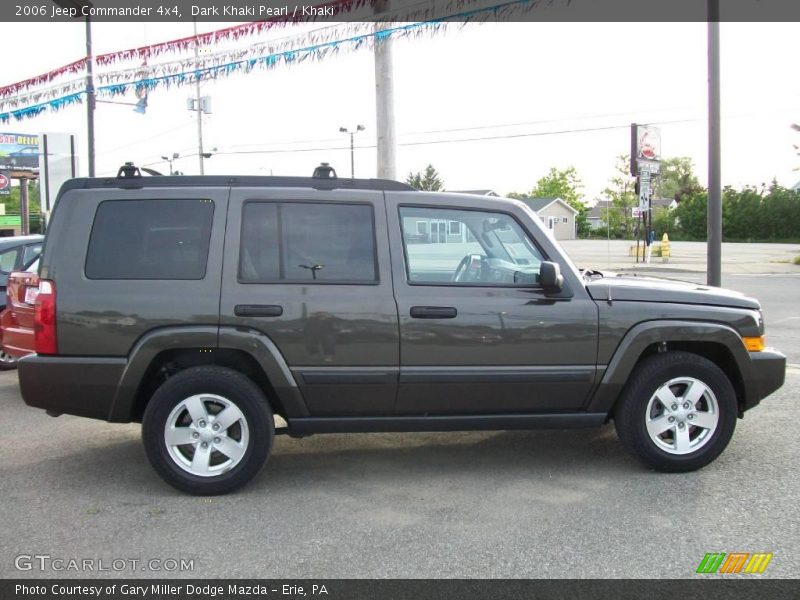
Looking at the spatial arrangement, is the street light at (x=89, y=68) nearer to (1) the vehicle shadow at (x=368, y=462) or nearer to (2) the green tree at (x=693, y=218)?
(1) the vehicle shadow at (x=368, y=462)

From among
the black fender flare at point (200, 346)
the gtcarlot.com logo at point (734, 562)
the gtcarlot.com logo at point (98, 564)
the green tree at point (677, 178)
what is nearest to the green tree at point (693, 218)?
the green tree at point (677, 178)

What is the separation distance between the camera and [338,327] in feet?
14.1

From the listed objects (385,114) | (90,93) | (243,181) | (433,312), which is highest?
(90,93)

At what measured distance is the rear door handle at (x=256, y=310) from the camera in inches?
167

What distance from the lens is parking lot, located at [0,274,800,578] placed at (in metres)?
3.45

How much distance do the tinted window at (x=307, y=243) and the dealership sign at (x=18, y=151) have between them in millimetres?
55253

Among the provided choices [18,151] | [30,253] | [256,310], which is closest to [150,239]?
[256,310]

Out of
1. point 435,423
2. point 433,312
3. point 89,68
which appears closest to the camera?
point 433,312

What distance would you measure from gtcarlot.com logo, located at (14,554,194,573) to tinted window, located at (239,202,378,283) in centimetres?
167

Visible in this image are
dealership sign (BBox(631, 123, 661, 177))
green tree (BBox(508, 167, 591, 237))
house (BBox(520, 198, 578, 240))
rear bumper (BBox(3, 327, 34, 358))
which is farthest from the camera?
green tree (BBox(508, 167, 591, 237))

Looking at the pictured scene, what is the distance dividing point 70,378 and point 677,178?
116683mm

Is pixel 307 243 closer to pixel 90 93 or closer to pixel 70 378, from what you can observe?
pixel 70 378

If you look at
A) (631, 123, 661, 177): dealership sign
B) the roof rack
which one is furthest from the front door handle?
(631, 123, 661, 177): dealership sign

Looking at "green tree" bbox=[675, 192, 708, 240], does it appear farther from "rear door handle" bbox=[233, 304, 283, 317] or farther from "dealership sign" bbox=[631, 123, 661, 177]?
"rear door handle" bbox=[233, 304, 283, 317]
